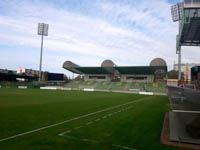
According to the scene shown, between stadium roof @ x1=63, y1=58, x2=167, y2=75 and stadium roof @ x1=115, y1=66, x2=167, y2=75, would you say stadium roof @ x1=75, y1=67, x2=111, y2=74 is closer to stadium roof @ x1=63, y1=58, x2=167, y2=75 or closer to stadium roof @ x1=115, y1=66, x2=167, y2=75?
stadium roof @ x1=63, y1=58, x2=167, y2=75

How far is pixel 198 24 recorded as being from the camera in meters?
20.3

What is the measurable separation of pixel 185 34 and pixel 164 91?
1530 inches

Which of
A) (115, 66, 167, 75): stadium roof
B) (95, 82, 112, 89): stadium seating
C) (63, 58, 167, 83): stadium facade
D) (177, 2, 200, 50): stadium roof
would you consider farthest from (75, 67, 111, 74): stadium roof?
(177, 2, 200, 50): stadium roof

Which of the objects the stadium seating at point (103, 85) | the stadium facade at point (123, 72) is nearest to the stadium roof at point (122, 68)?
the stadium facade at point (123, 72)

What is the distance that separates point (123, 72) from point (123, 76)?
13.2 ft

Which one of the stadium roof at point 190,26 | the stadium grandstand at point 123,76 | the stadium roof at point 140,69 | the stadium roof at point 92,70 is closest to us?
the stadium roof at point 190,26

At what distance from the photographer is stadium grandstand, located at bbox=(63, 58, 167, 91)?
221 feet

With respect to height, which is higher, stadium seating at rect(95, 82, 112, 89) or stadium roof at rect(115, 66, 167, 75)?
stadium roof at rect(115, 66, 167, 75)

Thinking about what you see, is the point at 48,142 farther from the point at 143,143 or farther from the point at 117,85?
the point at 117,85

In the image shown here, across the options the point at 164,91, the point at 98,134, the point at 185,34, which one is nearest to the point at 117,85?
the point at 164,91

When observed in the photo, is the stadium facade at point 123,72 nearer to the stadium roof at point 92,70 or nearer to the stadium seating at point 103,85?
the stadium roof at point 92,70

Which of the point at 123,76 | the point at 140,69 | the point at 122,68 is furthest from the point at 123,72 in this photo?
the point at 140,69

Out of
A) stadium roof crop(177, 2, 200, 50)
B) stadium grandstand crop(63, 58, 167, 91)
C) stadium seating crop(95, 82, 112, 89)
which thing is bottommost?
stadium seating crop(95, 82, 112, 89)

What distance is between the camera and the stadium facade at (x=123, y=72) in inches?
2664
